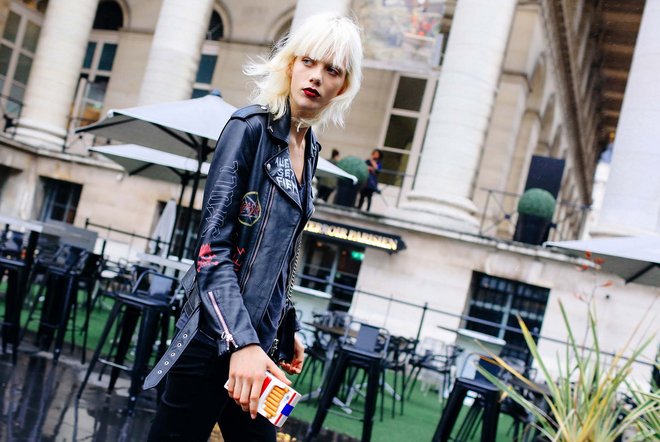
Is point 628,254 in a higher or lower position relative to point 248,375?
higher

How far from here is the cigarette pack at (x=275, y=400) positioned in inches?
70.7

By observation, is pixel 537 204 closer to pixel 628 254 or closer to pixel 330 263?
pixel 330 263

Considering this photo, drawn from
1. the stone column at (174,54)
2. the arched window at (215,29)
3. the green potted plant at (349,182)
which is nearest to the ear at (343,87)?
the green potted plant at (349,182)

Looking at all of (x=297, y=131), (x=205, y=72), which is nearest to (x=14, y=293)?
(x=297, y=131)

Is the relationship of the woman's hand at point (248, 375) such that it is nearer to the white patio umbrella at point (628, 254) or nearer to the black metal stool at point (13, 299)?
the black metal stool at point (13, 299)

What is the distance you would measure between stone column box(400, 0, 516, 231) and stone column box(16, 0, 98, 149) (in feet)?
35.4

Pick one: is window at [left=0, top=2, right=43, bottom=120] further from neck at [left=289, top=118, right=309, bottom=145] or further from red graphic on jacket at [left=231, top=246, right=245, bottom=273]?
red graphic on jacket at [left=231, top=246, right=245, bottom=273]

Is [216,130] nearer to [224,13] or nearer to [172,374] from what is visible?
[172,374]

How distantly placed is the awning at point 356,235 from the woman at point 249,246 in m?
12.6

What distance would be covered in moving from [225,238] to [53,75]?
65.8 feet

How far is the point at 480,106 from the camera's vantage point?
49.4 feet

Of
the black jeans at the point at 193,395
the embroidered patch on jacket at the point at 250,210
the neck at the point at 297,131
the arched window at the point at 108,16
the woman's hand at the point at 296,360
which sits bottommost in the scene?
the black jeans at the point at 193,395

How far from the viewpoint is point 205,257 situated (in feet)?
6.45

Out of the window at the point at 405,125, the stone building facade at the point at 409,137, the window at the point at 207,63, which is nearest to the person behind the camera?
the stone building facade at the point at 409,137
